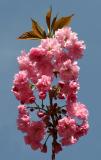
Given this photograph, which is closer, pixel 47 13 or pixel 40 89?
pixel 40 89

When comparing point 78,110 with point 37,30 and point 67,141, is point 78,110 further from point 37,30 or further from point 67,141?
point 37,30

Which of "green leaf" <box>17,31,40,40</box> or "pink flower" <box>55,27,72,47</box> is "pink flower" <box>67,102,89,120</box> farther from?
"green leaf" <box>17,31,40,40</box>

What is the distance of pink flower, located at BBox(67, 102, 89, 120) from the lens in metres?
8.47

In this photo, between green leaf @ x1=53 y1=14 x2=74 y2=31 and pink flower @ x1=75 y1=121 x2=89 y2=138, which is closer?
pink flower @ x1=75 y1=121 x2=89 y2=138

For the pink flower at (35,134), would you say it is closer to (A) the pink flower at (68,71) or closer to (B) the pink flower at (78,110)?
(B) the pink flower at (78,110)

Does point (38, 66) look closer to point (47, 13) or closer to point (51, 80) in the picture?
point (51, 80)

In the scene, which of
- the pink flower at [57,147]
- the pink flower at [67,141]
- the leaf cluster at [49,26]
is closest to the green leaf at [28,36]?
the leaf cluster at [49,26]

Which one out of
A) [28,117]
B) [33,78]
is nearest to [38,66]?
[33,78]

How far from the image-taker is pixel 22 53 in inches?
356

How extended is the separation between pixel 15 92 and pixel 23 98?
0.18 metres

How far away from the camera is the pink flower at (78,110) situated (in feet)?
27.8

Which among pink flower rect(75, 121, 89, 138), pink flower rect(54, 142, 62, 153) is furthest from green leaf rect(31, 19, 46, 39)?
pink flower rect(54, 142, 62, 153)

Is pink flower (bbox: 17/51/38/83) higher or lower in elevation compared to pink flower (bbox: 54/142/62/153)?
higher

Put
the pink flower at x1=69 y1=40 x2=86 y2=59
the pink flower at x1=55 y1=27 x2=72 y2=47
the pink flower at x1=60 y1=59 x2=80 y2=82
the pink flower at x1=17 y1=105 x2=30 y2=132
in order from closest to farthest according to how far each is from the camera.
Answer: the pink flower at x1=17 y1=105 x2=30 y2=132 → the pink flower at x1=60 y1=59 x2=80 y2=82 → the pink flower at x1=69 y1=40 x2=86 y2=59 → the pink flower at x1=55 y1=27 x2=72 y2=47
